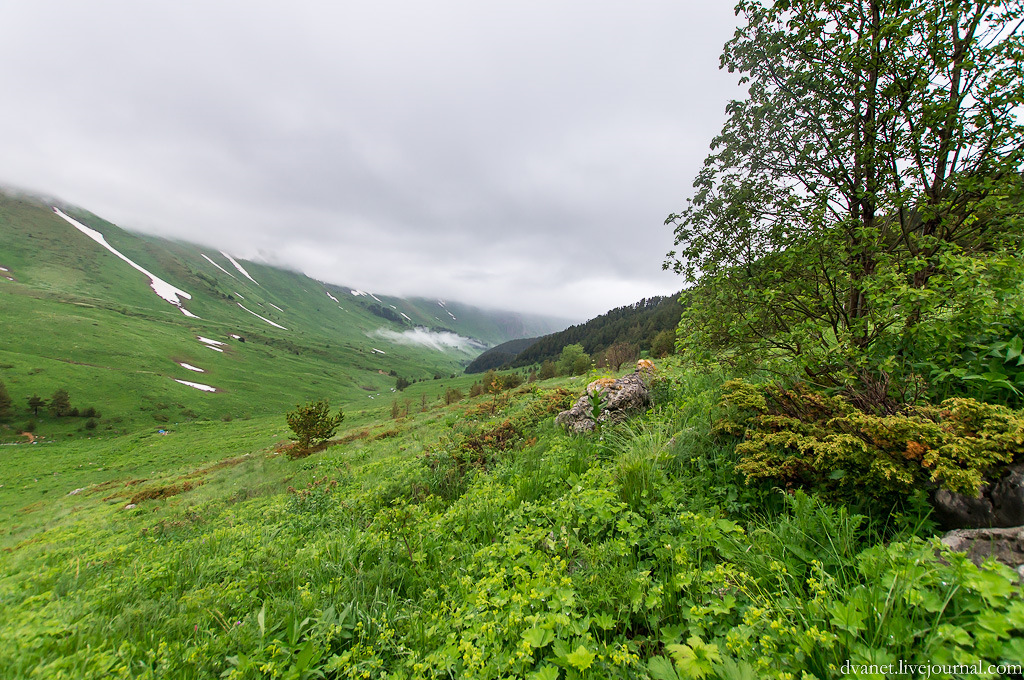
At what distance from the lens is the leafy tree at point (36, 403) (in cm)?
8169

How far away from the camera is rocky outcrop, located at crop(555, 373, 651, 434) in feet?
29.1

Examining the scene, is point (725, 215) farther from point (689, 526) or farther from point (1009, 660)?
point (1009, 660)

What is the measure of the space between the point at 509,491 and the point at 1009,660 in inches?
203

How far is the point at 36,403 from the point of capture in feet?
270

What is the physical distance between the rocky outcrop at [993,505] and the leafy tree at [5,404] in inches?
5254

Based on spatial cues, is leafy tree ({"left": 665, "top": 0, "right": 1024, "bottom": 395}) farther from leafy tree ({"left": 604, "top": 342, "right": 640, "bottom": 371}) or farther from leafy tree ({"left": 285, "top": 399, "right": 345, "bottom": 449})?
leafy tree ({"left": 604, "top": 342, "right": 640, "bottom": 371})

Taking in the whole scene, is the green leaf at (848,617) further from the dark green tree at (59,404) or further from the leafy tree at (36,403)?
the leafy tree at (36,403)

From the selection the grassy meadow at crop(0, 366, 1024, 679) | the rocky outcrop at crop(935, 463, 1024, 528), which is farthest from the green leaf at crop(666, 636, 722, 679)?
the rocky outcrop at crop(935, 463, 1024, 528)

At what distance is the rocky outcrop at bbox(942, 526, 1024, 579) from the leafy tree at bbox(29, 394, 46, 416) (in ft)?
446

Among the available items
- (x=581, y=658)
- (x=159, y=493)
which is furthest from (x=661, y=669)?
(x=159, y=493)

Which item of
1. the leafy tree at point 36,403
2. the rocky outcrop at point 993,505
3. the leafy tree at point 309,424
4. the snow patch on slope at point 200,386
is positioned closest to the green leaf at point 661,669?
the rocky outcrop at point 993,505

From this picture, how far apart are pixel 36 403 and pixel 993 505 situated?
138 metres

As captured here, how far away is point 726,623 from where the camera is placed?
2.98 metres

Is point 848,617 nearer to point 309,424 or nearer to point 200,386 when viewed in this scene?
point 309,424
